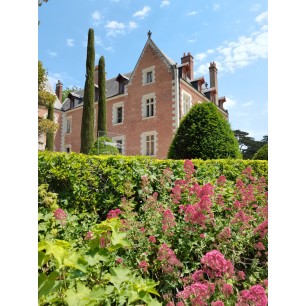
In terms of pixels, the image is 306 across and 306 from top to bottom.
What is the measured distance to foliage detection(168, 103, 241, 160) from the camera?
21.2 feet

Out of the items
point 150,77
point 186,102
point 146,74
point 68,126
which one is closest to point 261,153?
point 186,102


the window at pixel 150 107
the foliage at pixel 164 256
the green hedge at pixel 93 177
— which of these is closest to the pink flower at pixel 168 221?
the foliage at pixel 164 256

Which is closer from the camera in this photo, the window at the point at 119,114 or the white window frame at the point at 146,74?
the white window frame at the point at 146,74

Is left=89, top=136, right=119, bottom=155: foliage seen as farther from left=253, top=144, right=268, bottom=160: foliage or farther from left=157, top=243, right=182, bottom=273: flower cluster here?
left=157, top=243, right=182, bottom=273: flower cluster

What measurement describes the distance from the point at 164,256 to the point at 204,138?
189 inches

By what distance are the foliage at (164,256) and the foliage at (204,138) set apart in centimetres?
344

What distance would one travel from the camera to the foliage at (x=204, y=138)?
6.46m

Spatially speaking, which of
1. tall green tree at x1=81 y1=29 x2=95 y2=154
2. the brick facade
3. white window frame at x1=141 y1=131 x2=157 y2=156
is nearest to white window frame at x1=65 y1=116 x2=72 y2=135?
the brick facade

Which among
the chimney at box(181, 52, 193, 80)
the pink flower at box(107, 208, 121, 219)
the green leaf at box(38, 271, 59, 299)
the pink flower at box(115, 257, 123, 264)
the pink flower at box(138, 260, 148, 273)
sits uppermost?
the chimney at box(181, 52, 193, 80)

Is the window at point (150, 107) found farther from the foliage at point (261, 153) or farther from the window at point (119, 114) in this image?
the foliage at point (261, 153)

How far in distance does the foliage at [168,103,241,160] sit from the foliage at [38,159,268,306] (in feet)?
11.3
